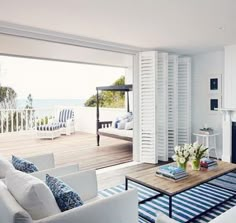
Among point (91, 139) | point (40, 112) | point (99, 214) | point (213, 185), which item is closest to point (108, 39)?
point (213, 185)

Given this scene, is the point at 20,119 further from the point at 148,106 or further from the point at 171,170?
the point at 171,170

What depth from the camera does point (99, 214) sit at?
1701mm

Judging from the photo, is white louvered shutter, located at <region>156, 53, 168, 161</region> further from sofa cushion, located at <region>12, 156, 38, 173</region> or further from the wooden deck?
sofa cushion, located at <region>12, 156, 38, 173</region>

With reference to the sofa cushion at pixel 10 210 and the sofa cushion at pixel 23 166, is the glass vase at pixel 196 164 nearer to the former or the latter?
the sofa cushion at pixel 23 166

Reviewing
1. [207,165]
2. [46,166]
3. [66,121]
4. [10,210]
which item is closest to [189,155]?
[207,165]

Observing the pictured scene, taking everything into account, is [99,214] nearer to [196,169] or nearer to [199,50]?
[196,169]

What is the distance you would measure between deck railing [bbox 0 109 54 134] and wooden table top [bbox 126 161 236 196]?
21.0ft

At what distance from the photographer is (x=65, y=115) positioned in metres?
9.04

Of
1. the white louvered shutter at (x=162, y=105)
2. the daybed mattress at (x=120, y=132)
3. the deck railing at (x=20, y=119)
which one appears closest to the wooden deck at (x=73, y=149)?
the deck railing at (x=20, y=119)

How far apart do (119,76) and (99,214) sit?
853 cm

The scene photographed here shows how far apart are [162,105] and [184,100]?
74 cm

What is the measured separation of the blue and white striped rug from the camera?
2.78m

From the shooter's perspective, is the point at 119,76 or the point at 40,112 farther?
the point at 119,76

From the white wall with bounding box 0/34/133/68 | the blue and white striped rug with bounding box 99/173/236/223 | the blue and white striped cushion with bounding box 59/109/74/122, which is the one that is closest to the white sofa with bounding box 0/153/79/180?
the blue and white striped rug with bounding box 99/173/236/223
